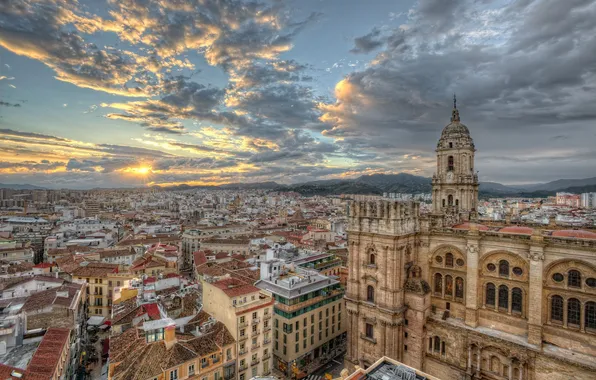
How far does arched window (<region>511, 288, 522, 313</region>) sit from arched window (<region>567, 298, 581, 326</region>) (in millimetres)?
3823

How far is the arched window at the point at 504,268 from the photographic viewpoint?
110 ft

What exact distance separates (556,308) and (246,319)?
30.6 metres

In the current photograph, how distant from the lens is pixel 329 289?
157 ft

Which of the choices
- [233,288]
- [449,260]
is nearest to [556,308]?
[449,260]

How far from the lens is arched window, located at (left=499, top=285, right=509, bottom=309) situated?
33.7m

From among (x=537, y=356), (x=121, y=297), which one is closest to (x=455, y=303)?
(x=537, y=356)

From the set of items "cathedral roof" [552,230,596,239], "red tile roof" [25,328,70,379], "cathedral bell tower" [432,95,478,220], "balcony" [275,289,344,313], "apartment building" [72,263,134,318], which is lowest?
"apartment building" [72,263,134,318]

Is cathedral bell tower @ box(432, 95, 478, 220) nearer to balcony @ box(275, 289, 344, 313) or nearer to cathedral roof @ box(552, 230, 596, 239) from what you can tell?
cathedral roof @ box(552, 230, 596, 239)

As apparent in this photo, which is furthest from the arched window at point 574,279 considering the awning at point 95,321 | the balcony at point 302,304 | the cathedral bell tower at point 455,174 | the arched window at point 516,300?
the awning at point 95,321

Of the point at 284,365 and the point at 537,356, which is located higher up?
the point at 537,356

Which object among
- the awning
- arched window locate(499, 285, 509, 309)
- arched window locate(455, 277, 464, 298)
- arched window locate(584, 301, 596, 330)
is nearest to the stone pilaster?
arched window locate(455, 277, 464, 298)

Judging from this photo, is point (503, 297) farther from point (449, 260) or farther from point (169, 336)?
point (169, 336)

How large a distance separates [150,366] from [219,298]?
10377 mm

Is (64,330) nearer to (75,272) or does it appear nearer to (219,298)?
(219,298)
